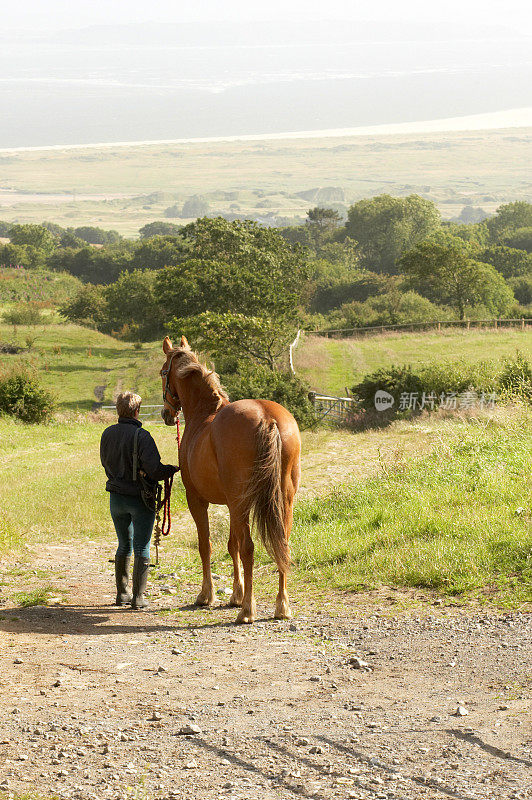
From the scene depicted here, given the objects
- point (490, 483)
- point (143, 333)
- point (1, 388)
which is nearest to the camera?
point (490, 483)

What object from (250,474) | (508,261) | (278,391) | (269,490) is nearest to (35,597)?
(250,474)

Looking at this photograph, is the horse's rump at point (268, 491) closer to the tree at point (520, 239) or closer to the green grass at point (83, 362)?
the green grass at point (83, 362)

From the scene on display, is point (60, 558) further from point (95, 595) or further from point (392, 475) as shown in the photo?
point (392, 475)

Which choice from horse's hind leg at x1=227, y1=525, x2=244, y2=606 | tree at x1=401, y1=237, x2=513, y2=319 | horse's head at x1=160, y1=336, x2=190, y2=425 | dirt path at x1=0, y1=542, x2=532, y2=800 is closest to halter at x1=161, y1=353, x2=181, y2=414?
horse's head at x1=160, y1=336, x2=190, y2=425

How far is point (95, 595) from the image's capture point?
8984 mm

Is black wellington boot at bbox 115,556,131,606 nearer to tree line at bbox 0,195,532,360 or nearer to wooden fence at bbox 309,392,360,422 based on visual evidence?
wooden fence at bbox 309,392,360,422

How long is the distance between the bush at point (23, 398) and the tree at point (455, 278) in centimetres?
4988

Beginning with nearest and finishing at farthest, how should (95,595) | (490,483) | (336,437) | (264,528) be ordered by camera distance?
(264,528), (95,595), (490,483), (336,437)

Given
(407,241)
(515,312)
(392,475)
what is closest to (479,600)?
(392,475)

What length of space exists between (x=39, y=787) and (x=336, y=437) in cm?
2341

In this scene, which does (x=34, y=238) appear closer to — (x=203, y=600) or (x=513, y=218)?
(x=513, y=218)

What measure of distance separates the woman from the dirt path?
68 cm

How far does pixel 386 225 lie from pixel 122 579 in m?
140

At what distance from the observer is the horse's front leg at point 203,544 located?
8.27 metres
